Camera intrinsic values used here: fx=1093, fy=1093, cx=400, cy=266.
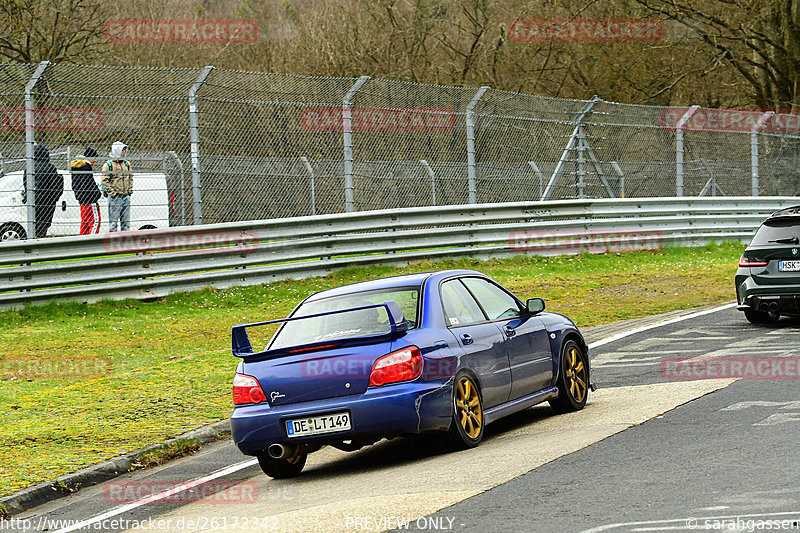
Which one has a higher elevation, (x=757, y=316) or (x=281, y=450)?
(x=757, y=316)

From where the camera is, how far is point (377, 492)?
22.1ft

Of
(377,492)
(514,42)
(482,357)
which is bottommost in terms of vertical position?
(377,492)

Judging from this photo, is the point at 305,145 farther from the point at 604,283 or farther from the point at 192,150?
the point at 604,283

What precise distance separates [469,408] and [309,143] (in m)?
11.0

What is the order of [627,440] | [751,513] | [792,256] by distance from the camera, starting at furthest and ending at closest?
[792,256]
[627,440]
[751,513]

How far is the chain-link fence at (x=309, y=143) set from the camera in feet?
51.3

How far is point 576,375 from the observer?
9.45 metres

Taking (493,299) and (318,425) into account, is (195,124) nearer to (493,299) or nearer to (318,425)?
(493,299)

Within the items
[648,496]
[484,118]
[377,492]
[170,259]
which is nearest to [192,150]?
[170,259]

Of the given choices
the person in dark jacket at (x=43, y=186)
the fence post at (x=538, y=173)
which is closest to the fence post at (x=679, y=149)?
the fence post at (x=538, y=173)

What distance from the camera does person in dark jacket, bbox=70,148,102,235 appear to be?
622 inches

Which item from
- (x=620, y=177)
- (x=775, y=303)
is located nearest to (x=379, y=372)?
(x=775, y=303)

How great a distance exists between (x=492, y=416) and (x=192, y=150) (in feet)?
32.7

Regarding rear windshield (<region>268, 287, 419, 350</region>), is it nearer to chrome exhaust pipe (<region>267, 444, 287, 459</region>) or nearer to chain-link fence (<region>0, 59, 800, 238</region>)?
chrome exhaust pipe (<region>267, 444, 287, 459</region>)
